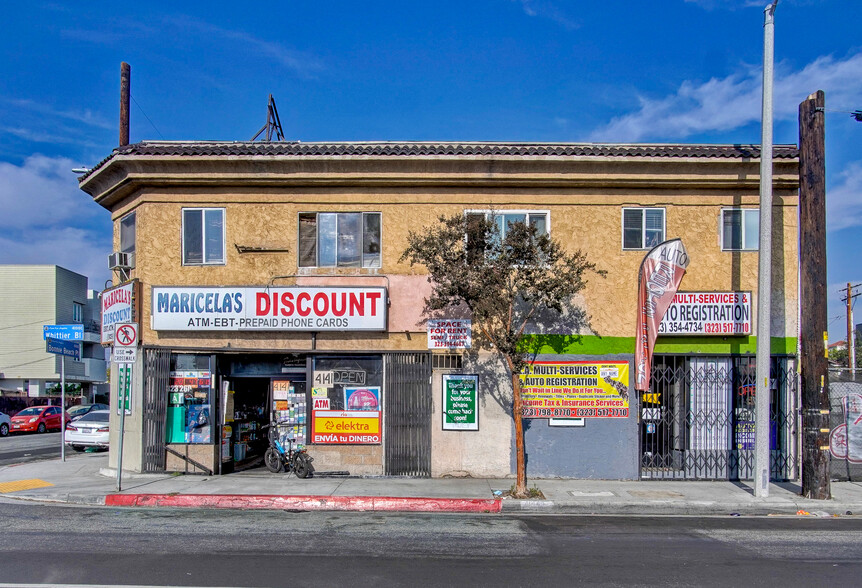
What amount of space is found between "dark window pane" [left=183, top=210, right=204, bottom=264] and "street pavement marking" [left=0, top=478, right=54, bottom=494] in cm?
532

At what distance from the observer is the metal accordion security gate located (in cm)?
1341

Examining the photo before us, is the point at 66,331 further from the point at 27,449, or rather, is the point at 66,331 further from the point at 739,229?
the point at 739,229

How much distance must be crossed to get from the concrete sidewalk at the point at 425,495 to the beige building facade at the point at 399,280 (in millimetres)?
669

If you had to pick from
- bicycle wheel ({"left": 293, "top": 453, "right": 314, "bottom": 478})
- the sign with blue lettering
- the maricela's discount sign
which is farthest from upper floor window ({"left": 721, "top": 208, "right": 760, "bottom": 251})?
the sign with blue lettering

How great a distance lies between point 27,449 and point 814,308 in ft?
78.4

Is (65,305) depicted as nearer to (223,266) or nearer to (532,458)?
(223,266)

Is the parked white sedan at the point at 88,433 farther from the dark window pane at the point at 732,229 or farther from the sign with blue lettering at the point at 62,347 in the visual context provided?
the dark window pane at the point at 732,229

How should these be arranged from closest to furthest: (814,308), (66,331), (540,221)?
1. (814,308)
2. (540,221)
3. (66,331)

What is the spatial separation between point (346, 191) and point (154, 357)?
17.6ft

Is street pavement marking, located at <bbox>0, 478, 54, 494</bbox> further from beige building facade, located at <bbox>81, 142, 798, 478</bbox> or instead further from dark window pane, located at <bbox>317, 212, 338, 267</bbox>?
dark window pane, located at <bbox>317, 212, 338, 267</bbox>

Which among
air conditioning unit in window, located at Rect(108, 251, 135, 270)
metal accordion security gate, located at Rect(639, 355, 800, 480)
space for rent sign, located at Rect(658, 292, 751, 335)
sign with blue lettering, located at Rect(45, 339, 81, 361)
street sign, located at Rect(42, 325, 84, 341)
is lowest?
metal accordion security gate, located at Rect(639, 355, 800, 480)

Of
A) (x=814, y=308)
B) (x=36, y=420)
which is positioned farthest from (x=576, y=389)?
(x=36, y=420)

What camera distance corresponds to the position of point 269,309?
13.6 metres

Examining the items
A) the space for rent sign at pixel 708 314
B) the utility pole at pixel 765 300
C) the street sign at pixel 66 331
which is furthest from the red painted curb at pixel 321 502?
the street sign at pixel 66 331
